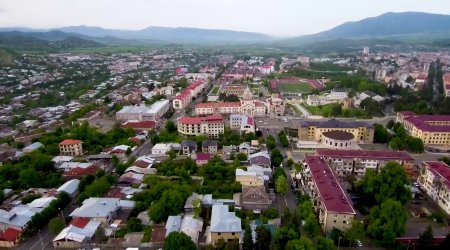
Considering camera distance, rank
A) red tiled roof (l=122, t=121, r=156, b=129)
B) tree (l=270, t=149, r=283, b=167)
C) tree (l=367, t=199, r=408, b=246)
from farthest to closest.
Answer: red tiled roof (l=122, t=121, r=156, b=129) → tree (l=270, t=149, r=283, b=167) → tree (l=367, t=199, r=408, b=246)

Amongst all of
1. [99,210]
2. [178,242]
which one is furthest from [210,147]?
[178,242]

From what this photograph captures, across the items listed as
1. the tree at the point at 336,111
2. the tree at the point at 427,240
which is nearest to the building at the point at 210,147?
the tree at the point at 427,240

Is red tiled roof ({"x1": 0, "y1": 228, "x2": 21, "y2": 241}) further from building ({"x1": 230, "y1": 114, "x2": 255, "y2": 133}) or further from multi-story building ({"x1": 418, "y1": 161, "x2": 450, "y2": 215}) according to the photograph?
multi-story building ({"x1": 418, "y1": 161, "x2": 450, "y2": 215})

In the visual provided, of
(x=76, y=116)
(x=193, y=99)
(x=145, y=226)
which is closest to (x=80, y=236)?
(x=145, y=226)

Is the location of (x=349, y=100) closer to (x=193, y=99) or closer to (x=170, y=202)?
(x=193, y=99)

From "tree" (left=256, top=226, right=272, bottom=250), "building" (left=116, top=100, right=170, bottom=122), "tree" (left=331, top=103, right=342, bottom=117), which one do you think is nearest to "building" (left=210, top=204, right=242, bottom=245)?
"tree" (left=256, top=226, right=272, bottom=250)

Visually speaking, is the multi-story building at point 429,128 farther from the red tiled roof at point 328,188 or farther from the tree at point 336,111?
the red tiled roof at point 328,188
